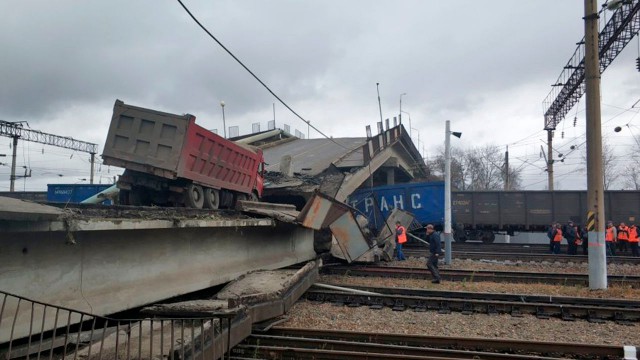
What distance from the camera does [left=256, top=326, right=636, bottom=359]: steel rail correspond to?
6359mm

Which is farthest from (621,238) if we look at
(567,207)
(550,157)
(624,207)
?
(550,157)

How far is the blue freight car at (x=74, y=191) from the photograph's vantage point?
2573cm

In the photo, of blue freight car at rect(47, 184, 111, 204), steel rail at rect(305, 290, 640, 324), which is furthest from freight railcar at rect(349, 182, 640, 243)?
blue freight car at rect(47, 184, 111, 204)

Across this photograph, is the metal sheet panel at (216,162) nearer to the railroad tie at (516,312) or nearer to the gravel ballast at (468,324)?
the gravel ballast at (468,324)

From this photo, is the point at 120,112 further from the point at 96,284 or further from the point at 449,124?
the point at 449,124

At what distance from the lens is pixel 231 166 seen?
15.0 meters

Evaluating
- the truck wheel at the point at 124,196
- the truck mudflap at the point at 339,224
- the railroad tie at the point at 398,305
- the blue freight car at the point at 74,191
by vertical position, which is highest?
the blue freight car at the point at 74,191

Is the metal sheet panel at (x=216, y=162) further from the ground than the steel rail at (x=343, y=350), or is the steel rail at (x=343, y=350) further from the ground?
the metal sheet panel at (x=216, y=162)

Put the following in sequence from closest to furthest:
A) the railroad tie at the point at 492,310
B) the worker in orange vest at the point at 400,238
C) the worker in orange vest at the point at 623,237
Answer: the railroad tie at the point at 492,310
the worker in orange vest at the point at 400,238
the worker in orange vest at the point at 623,237

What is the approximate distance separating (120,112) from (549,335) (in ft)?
36.3

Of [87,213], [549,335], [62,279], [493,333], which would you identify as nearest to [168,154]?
[87,213]

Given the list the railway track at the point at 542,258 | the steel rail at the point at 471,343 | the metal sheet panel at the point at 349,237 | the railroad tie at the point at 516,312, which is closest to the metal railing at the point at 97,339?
the steel rail at the point at 471,343

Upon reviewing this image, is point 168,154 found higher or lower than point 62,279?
higher

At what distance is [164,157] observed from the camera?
39.6 ft
